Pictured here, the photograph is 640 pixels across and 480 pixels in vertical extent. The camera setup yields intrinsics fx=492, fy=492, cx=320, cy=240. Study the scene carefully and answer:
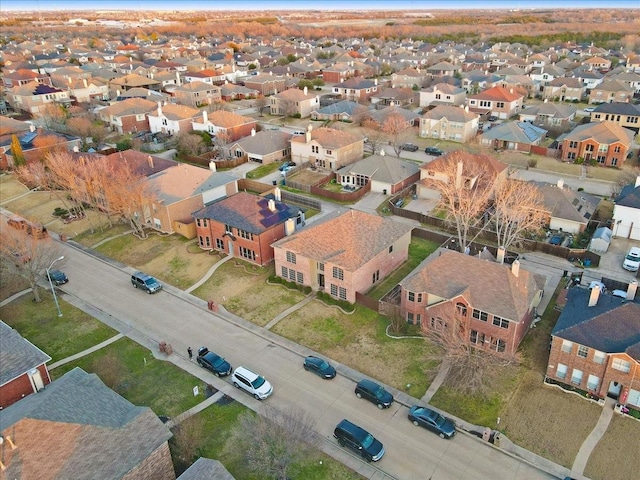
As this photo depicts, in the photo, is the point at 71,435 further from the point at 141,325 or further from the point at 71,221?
the point at 71,221

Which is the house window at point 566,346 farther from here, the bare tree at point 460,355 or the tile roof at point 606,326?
the bare tree at point 460,355

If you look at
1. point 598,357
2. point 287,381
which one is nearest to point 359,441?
point 287,381

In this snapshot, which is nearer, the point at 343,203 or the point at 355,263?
the point at 355,263

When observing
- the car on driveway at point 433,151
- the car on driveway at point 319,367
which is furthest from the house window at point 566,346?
the car on driveway at point 433,151

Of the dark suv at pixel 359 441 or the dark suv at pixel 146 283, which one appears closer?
the dark suv at pixel 359 441

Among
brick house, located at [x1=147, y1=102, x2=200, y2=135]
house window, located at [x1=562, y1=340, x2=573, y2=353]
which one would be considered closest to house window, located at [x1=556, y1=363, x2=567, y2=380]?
house window, located at [x1=562, y1=340, x2=573, y2=353]

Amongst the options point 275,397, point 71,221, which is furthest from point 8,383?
point 71,221
